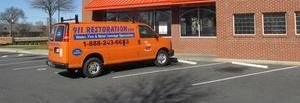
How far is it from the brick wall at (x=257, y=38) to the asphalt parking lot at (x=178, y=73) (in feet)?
4.06

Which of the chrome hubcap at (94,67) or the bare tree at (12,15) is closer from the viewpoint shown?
the chrome hubcap at (94,67)

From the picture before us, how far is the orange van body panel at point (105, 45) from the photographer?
51.5 ft

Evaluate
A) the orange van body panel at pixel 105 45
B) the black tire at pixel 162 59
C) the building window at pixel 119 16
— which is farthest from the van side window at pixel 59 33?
the building window at pixel 119 16

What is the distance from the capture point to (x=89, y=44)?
1612 cm

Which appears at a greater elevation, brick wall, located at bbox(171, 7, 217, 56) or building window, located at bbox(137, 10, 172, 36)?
building window, located at bbox(137, 10, 172, 36)

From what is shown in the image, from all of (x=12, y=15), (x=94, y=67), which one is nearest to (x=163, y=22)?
(x=94, y=67)

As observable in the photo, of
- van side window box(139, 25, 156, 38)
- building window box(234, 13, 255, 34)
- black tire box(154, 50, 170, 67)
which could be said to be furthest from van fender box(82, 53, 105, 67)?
building window box(234, 13, 255, 34)

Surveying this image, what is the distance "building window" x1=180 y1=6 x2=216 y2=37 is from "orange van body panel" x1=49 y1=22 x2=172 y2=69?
533cm

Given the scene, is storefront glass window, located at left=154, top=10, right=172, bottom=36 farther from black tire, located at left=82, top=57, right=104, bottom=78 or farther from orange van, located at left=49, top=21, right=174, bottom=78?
black tire, located at left=82, top=57, right=104, bottom=78

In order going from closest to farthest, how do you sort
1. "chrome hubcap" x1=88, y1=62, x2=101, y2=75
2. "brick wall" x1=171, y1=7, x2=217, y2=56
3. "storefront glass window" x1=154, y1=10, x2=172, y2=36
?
"chrome hubcap" x1=88, y1=62, x2=101, y2=75 < "brick wall" x1=171, y1=7, x2=217, y2=56 < "storefront glass window" x1=154, y1=10, x2=172, y2=36

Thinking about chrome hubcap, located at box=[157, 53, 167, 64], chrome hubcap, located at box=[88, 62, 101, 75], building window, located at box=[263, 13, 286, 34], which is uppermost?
building window, located at box=[263, 13, 286, 34]

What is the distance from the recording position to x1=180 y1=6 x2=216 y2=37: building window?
23.4 m

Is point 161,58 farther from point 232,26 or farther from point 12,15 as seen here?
point 12,15

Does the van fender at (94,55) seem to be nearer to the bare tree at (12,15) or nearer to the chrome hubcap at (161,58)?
the chrome hubcap at (161,58)
